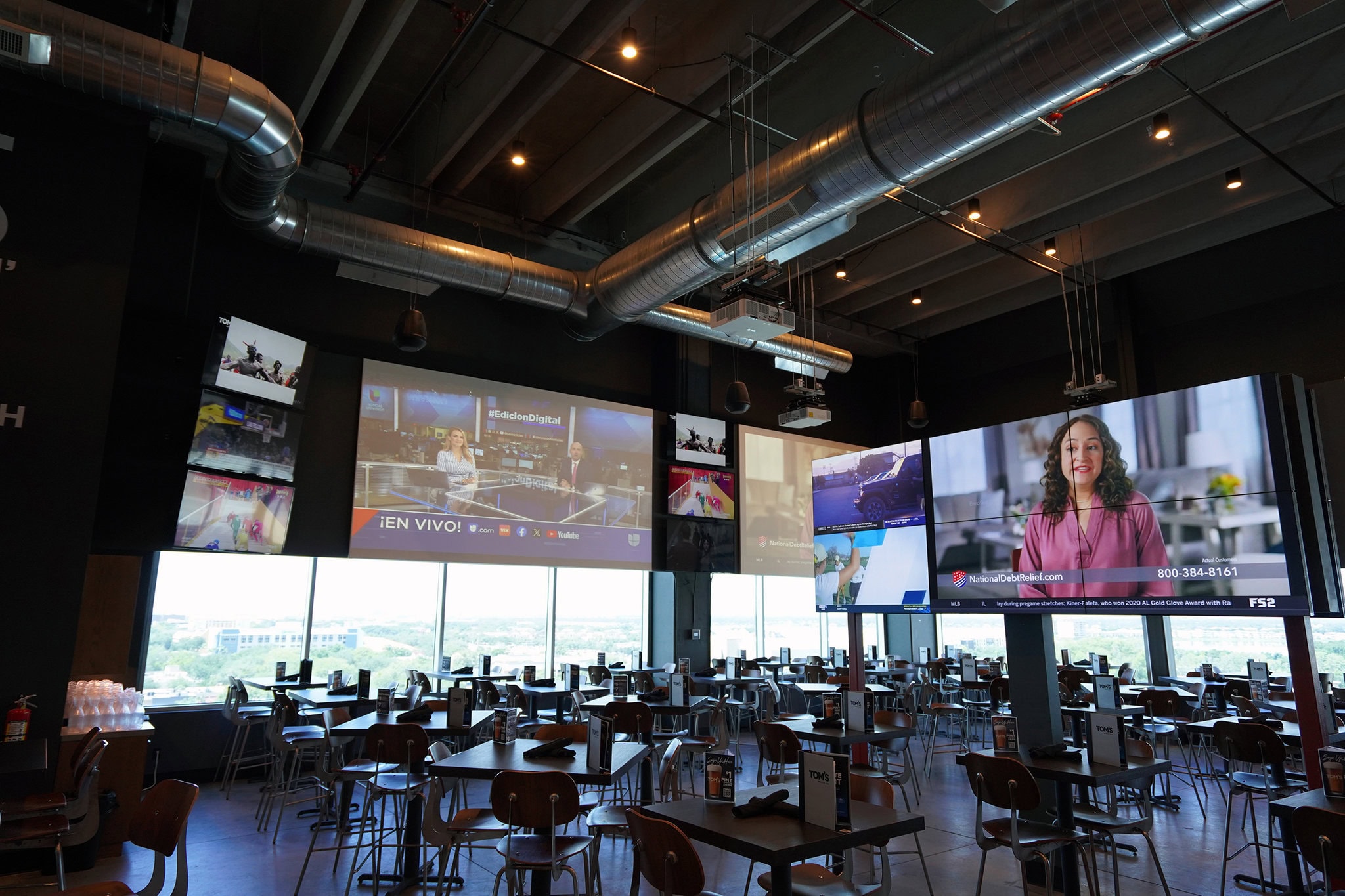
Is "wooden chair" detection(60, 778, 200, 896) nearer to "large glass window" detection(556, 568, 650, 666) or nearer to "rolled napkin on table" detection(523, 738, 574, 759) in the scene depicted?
"rolled napkin on table" detection(523, 738, 574, 759)

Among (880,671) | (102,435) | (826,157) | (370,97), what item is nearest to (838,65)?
(826,157)

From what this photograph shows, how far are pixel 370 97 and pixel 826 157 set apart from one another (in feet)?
13.1

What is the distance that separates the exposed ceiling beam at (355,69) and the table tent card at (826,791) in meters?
5.09

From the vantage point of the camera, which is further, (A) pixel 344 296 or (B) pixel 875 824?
(A) pixel 344 296

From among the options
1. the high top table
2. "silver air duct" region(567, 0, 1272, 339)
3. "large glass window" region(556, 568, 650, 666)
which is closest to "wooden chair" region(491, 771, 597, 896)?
the high top table

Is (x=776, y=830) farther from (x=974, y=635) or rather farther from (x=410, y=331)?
(x=974, y=635)

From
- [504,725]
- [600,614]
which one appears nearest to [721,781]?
[504,725]

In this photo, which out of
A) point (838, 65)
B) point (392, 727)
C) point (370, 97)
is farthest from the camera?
point (370, 97)

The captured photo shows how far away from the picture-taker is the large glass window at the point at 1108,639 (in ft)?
35.9

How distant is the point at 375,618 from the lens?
8.48 meters

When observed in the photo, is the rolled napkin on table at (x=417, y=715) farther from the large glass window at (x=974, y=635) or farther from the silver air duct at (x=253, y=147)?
the large glass window at (x=974, y=635)

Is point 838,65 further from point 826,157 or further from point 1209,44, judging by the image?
point 1209,44

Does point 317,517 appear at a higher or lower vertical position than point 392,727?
higher

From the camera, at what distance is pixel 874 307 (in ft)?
37.8
